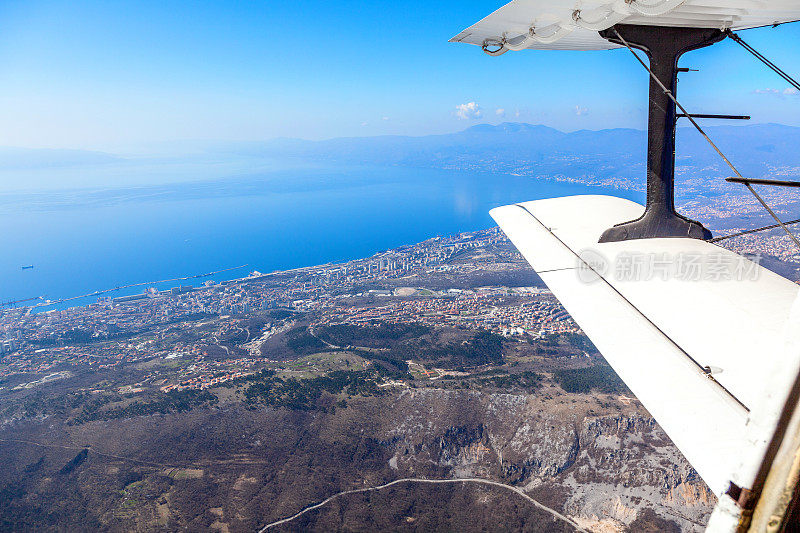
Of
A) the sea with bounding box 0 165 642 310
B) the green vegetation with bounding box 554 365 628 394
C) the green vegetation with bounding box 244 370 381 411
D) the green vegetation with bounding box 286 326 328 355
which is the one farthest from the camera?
the sea with bounding box 0 165 642 310

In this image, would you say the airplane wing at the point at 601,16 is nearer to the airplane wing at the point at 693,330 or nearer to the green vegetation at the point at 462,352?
the airplane wing at the point at 693,330

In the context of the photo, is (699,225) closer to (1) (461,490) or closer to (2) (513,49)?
(2) (513,49)

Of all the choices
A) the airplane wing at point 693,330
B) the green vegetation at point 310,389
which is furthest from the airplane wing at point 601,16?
the green vegetation at point 310,389

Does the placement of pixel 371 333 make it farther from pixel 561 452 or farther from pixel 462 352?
pixel 561 452

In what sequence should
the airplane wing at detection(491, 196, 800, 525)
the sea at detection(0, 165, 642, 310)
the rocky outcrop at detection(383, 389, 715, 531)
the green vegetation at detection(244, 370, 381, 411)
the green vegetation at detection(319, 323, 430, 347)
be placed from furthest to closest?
the sea at detection(0, 165, 642, 310), the green vegetation at detection(319, 323, 430, 347), the green vegetation at detection(244, 370, 381, 411), the rocky outcrop at detection(383, 389, 715, 531), the airplane wing at detection(491, 196, 800, 525)

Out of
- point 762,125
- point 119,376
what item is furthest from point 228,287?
point 762,125

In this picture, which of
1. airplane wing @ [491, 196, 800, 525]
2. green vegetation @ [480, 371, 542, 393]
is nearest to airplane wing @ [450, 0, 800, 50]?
airplane wing @ [491, 196, 800, 525]

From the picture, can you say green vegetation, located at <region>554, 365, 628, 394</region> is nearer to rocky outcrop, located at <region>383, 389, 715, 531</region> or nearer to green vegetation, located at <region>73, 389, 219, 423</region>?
rocky outcrop, located at <region>383, 389, 715, 531</region>
